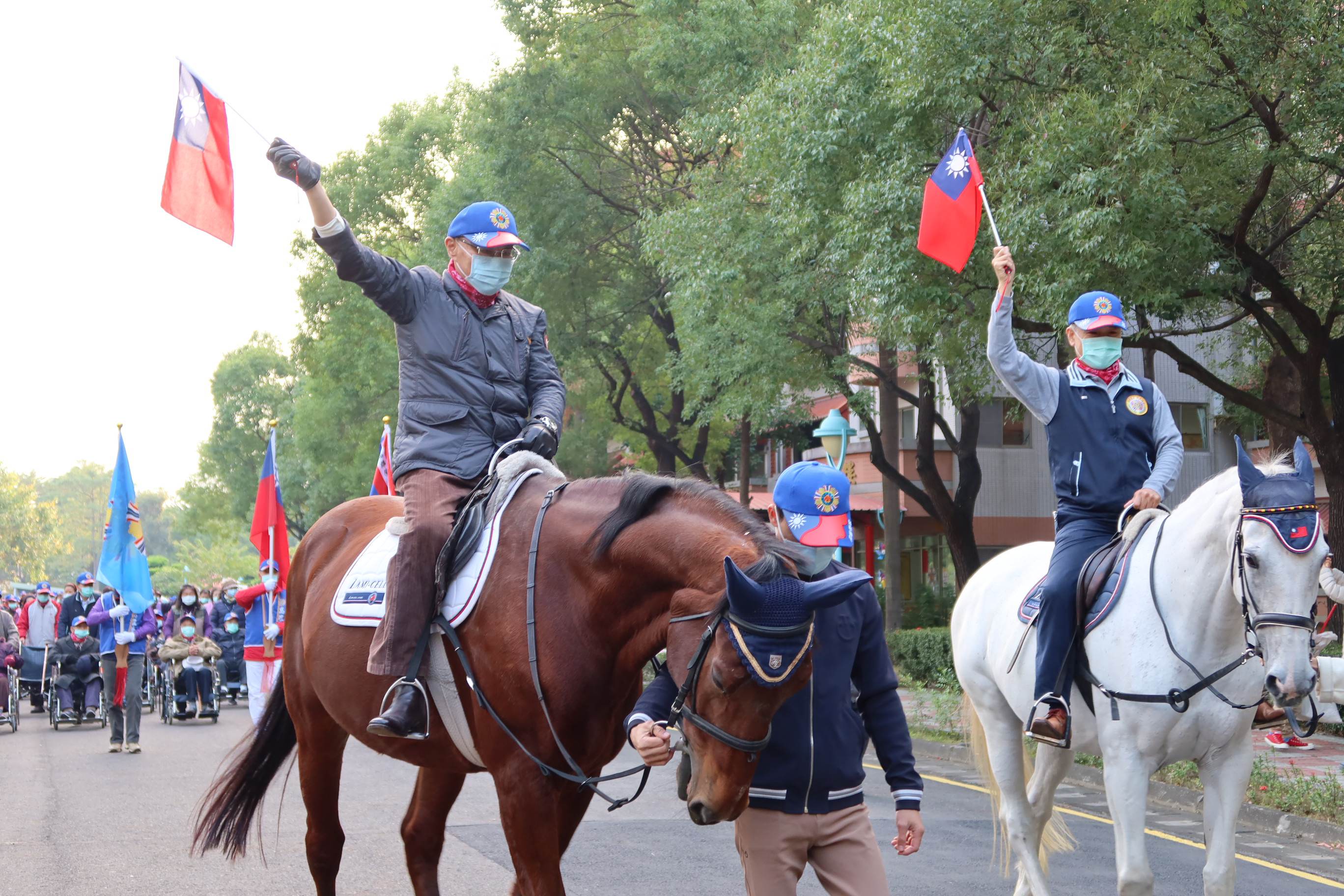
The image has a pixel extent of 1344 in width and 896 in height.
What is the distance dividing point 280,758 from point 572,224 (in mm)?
23246

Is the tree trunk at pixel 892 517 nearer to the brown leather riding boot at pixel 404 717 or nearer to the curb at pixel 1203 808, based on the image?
the curb at pixel 1203 808

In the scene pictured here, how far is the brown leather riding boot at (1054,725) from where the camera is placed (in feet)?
19.2

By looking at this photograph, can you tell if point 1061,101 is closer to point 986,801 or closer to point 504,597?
point 986,801

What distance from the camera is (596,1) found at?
29.5 meters

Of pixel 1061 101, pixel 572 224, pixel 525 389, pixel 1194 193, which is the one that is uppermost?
pixel 572 224

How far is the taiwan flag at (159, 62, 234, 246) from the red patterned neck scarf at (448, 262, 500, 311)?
1618 millimetres

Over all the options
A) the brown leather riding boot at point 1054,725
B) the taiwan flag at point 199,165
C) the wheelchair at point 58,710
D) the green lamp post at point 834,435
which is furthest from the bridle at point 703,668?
the wheelchair at point 58,710

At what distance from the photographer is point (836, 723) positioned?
404cm

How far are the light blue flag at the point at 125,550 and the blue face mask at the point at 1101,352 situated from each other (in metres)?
11.8

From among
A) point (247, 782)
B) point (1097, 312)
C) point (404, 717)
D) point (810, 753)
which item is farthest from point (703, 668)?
point (247, 782)

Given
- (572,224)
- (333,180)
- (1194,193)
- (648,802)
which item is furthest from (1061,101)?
(333,180)

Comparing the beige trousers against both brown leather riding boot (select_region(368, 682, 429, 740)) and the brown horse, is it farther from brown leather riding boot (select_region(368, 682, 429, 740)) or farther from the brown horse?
brown leather riding boot (select_region(368, 682, 429, 740))

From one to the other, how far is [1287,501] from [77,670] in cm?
1958

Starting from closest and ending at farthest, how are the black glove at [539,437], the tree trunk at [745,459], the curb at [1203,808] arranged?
the black glove at [539,437] → the curb at [1203,808] → the tree trunk at [745,459]
